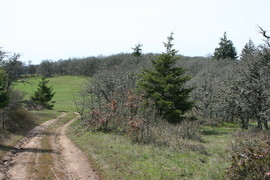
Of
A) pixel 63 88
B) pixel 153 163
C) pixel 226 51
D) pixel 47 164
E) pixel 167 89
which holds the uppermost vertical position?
pixel 226 51

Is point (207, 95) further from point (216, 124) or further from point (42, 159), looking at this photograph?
point (42, 159)

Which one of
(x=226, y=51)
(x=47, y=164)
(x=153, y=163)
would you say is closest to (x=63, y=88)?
(x=226, y=51)

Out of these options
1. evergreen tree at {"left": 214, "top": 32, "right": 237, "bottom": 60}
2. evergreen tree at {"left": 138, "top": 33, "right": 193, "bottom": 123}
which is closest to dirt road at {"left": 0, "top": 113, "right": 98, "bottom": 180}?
evergreen tree at {"left": 138, "top": 33, "right": 193, "bottom": 123}

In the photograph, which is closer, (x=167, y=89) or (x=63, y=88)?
(x=167, y=89)

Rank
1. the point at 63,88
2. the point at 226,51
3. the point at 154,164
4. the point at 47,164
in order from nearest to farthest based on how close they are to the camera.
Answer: the point at 154,164, the point at 47,164, the point at 226,51, the point at 63,88

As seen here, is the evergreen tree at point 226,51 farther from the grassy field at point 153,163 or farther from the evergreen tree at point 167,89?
the grassy field at point 153,163

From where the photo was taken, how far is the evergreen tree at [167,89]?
2715cm

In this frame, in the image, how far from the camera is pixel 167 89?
88.5 ft

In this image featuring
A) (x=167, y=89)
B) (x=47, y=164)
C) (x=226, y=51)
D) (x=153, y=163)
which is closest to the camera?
(x=153, y=163)

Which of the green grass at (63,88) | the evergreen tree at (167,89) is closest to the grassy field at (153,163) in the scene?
the evergreen tree at (167,89)

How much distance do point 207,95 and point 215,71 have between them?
19.4 meters

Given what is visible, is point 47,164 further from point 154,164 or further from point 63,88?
point 63,88

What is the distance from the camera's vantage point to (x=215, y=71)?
5891 centimetres

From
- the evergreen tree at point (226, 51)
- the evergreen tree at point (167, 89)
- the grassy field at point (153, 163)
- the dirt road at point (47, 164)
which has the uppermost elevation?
the evergreen tree at point (226, 51)
